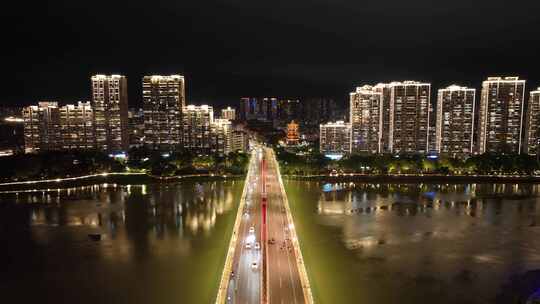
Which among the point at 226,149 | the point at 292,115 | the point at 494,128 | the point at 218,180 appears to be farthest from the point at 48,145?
the point at 292,115

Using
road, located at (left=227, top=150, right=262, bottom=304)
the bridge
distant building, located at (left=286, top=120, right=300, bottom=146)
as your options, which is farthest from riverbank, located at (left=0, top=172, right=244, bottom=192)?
distant building, located at (left=286, top=120, right=300, bottom=146)

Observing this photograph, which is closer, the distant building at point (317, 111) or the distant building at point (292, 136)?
the distant building at point (292, 136)

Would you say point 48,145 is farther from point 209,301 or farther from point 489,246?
point 489,246

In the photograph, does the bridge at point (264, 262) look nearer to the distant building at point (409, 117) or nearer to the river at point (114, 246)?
the river at point (114, 246)

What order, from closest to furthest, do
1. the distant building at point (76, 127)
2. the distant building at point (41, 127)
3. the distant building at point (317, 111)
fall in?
1. the distant building at point (41, 127)
2. the distant building at point (76, 127)
3. the distant building at point (317, 111)

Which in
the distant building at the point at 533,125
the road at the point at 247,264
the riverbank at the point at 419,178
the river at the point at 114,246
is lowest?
the river at the point at 114,246

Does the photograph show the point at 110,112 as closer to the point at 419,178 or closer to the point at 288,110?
the point at 419,178

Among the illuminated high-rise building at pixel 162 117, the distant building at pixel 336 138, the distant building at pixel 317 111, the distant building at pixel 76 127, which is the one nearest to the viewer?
the distant building at pixel 76 127

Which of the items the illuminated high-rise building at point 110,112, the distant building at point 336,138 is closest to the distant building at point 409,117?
the distant building at point 336,138

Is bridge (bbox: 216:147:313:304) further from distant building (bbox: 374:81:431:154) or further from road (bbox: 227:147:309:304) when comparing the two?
distant building (bbox: 374:81:431:154)
